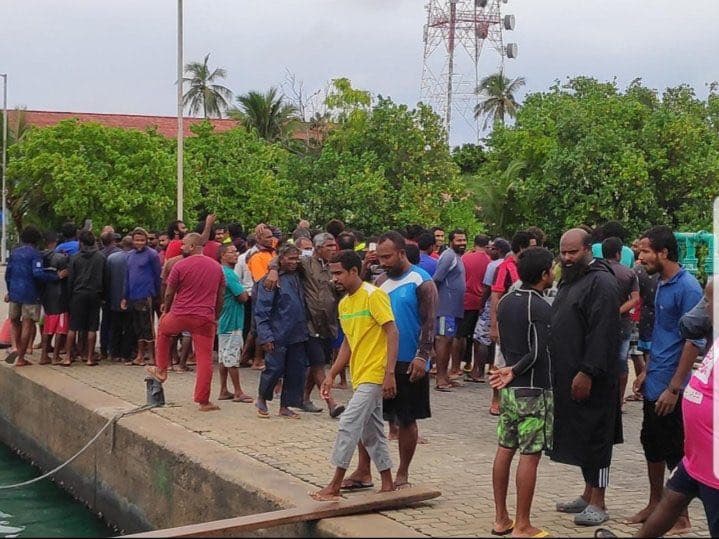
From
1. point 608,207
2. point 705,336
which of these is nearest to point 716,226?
point 705,336

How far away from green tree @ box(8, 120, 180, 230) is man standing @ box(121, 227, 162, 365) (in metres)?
27.0

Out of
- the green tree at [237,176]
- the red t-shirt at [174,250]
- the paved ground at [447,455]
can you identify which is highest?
the green tree at [237,176]

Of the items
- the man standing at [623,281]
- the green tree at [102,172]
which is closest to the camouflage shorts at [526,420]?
the man standing at [623,281]

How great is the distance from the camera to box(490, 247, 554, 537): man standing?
623 centimetres

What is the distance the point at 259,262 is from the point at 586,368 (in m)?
7.15

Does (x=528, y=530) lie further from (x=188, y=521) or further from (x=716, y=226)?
(x=188, y=521)

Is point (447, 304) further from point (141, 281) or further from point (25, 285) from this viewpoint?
point (25, 285)

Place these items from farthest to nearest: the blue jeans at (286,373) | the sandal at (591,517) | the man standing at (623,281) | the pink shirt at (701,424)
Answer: the blue jeans at (286,373) < the man standing at (623,281) < the sandal at (591,517) < the pink shirt at (701,424)

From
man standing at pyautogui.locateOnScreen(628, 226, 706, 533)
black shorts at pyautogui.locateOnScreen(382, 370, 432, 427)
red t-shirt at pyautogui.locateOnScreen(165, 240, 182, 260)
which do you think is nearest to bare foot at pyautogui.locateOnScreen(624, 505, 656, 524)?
man standing at pyautogui.locateOnScreen(628, 226, 706, 533)

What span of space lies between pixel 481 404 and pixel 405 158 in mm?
20321

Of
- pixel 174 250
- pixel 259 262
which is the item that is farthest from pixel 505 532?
pixel 174 250

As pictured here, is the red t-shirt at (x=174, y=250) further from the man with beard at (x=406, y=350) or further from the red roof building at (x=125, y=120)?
the red roof building at (x=125, y=120)

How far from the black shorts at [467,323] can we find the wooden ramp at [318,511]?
236 inches

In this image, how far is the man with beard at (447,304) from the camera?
12.4m
